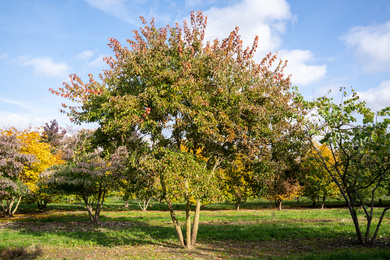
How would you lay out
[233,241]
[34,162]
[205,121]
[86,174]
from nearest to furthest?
[205,121] < [233,241] < [86,174] < [34,162]

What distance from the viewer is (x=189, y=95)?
1012 centimetres

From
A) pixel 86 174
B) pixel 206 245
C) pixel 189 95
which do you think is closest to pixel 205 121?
pixel 189 95

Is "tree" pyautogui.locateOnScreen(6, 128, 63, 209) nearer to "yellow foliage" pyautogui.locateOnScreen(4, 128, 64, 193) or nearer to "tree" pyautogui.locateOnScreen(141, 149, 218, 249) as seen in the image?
"yellow foliage" pyautogui.locateOnScreen(4, 128, 64, 193)

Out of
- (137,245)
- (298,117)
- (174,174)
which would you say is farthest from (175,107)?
(137,245)

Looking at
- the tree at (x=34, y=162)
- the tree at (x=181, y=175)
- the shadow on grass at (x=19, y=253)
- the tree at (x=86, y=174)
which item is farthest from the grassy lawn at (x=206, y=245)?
the tree at (x=34, y=162)

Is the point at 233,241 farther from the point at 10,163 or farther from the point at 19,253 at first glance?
the point at 10,163

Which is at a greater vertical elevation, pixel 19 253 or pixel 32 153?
pixel 32 153

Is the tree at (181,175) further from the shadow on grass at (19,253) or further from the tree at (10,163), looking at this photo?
the tree at (10,163)

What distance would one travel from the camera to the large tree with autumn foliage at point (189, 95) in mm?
10078

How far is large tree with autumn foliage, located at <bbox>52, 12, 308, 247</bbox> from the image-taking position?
10078mm

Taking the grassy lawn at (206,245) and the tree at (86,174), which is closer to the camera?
the grassy lawn at (206,245)

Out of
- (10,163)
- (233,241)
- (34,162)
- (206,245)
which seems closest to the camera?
(206,245)

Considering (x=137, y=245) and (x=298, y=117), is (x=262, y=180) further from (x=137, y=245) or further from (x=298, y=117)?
(x=137, y=245)

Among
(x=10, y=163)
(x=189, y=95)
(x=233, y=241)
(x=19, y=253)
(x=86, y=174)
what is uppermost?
(x=189, y=95)
